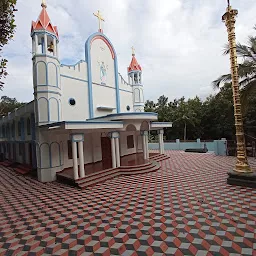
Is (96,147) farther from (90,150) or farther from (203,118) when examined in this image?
(203,118)

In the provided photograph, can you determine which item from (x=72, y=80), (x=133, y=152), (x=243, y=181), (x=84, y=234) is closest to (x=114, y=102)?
(x=72, y=80)

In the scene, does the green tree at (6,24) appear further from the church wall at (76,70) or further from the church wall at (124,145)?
the church wall at (124,145)

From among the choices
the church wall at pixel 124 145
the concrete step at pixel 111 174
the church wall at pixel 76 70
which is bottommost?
the concrete step at pixel 111 174

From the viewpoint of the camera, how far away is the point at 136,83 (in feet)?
58.3

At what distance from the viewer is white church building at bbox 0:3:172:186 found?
33.9ft


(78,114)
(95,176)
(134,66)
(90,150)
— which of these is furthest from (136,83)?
(95,176)

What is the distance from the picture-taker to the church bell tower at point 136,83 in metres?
17.5

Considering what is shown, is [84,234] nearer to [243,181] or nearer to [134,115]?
[243,181]

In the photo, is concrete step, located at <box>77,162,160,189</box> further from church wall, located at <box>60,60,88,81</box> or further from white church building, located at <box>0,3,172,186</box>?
church wall, located at <box>60,60,88,81</box>

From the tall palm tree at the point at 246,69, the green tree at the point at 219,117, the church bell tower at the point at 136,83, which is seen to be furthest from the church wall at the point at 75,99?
the green tree at the point at 219,117

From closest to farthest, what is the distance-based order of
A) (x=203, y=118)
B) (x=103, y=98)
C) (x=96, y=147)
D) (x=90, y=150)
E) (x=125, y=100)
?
1. (x=90, y=150)
2. (x=96, y=147)
3. (x=103, y=98)
4. (x=125, y=100)
5. (x=203, y=118)

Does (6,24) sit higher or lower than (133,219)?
higher

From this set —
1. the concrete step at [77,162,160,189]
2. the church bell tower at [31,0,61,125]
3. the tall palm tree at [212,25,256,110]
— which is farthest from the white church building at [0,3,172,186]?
the tall palm tree at [212,25,256,110]

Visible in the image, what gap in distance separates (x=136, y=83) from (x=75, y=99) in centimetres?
731
